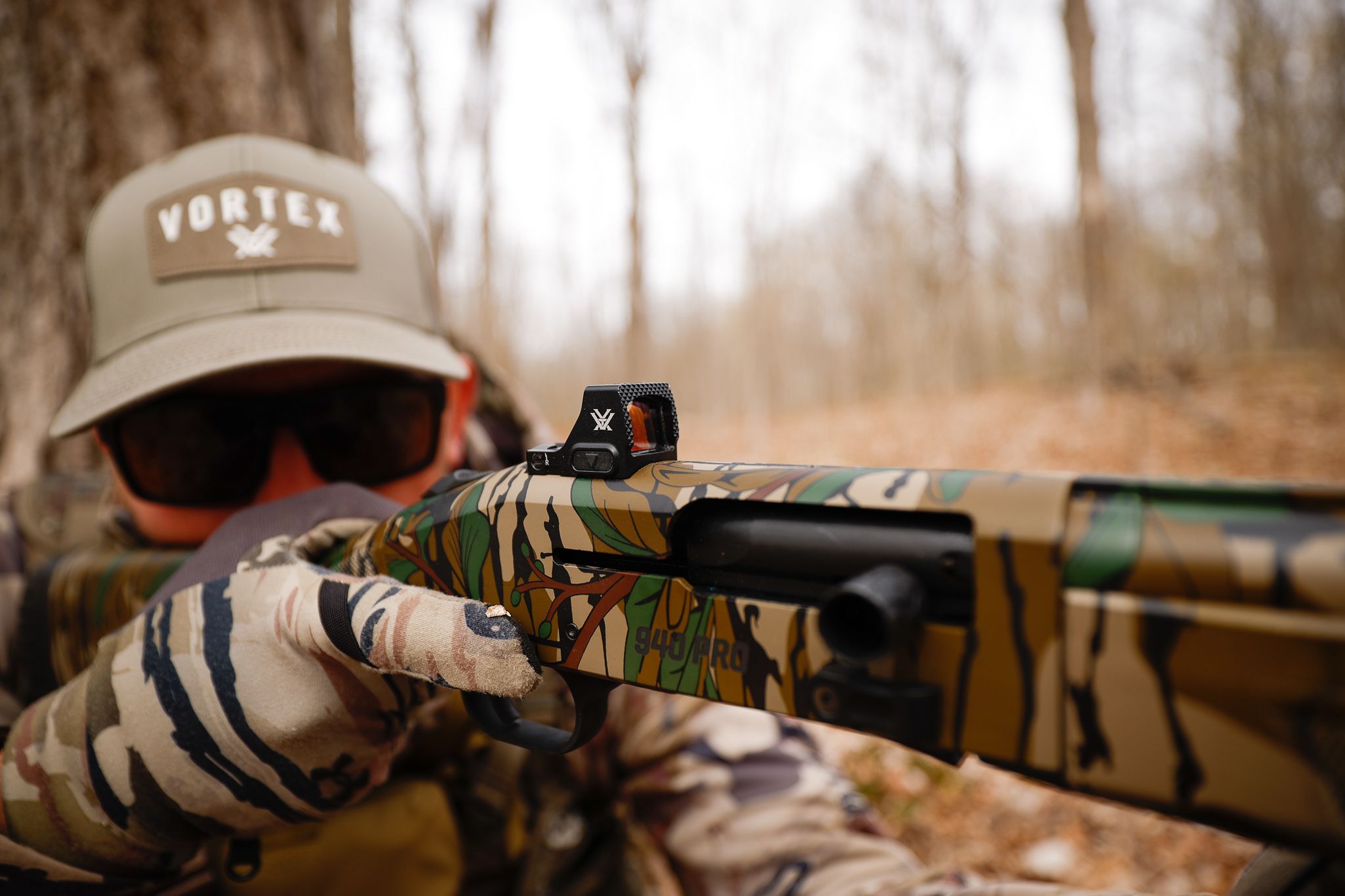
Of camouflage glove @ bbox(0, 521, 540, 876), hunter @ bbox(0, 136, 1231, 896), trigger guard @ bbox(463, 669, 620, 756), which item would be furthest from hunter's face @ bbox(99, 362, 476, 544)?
trigger guard @ bbox(463, 669, 620, 756)

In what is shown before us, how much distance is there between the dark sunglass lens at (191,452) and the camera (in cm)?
169

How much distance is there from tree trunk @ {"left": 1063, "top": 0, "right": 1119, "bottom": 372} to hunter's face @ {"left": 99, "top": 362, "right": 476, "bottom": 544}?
11196 mm

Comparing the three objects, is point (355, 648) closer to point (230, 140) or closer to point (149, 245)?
point (149, 245)

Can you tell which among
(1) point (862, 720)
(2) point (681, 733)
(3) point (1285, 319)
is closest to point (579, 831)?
(2) point (681, 733)

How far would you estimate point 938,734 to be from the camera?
775 millimetres

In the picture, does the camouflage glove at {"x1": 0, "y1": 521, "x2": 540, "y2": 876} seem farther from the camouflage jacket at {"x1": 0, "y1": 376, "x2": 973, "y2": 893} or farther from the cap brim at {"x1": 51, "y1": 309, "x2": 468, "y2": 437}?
the cap brim at {"x1": 51, "y1": 309, "x2": 468, "y2": 437}

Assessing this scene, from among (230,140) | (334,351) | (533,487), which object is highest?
(230,140)

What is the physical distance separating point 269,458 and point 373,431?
0.25m

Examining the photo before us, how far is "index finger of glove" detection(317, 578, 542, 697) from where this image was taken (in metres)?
1.07

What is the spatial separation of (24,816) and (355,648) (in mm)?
694

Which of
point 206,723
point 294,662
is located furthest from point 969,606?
point 206,723

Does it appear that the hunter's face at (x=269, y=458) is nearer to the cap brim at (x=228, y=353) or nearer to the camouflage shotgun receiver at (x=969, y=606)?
the cap brim at (x=228, y=353)

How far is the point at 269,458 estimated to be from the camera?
1741 millimetres

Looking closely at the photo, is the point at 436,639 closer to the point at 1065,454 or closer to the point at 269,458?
the point at 269,458
